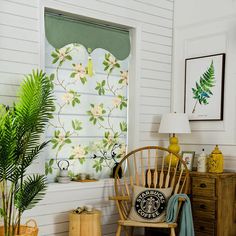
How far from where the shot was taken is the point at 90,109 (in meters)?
4.31

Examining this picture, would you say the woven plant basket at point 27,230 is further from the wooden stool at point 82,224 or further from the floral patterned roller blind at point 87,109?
the floral patterned roller blind at point 87,109

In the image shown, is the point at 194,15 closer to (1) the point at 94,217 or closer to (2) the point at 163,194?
(2) the point at 163,194

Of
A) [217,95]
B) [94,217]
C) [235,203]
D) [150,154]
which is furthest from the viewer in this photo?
[150,154]

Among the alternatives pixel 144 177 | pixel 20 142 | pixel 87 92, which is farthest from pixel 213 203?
pixel 20 142

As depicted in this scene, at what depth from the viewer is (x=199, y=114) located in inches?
179

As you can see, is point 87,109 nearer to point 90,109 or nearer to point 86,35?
point 90,109

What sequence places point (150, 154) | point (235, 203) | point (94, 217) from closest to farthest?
point (94, 217) → point (235, 203) → point (150, 154)

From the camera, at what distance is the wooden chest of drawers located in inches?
155

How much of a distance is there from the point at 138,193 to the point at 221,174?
0.79 m

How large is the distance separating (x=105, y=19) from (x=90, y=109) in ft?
2.97

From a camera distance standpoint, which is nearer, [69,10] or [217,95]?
[69,10]

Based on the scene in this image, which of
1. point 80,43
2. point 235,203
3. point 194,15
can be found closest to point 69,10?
point 80,43

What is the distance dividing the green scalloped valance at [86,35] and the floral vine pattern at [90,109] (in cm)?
7

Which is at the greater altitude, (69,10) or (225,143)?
(69,10)
